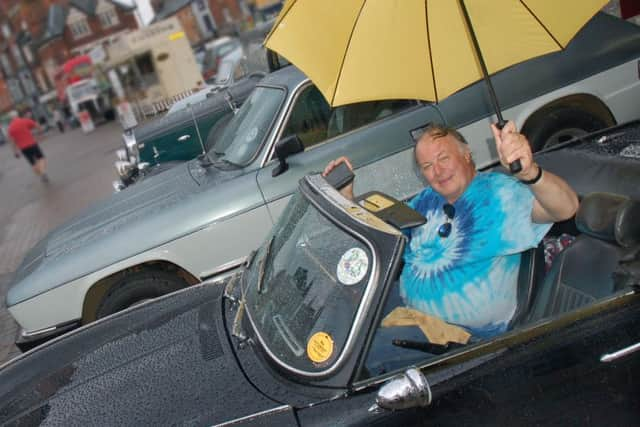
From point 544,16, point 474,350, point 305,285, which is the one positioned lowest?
point 474,350

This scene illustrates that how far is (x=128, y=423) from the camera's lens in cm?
191

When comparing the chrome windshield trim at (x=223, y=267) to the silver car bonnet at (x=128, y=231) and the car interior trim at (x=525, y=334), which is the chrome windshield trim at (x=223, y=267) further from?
the car interior trim at (x=525, y=334)

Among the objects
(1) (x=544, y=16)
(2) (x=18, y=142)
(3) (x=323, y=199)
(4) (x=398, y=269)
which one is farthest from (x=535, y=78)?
(2) (x=18, y=142)

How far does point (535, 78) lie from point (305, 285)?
10.3 ft

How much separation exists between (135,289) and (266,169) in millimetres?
1257

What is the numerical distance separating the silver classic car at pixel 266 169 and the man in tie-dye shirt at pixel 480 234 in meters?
1.53

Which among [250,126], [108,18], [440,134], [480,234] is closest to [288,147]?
[250,126]

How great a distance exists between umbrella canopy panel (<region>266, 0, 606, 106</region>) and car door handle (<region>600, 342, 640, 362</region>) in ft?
4.14

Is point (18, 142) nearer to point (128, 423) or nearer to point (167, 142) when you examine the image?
point (167, 142)

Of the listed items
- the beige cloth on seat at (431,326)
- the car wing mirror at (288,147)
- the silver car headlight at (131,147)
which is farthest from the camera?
the silver car headlight at (131,147)

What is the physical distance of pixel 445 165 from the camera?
260 centimetres

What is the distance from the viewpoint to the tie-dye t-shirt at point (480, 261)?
2318 mm

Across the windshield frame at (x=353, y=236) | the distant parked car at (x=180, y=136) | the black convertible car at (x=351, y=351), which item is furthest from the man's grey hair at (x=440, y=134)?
the distant parked car at (x=180, y=136)

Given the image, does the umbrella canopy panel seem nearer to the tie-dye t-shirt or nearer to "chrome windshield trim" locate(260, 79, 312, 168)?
the tie-dye t-shirt
